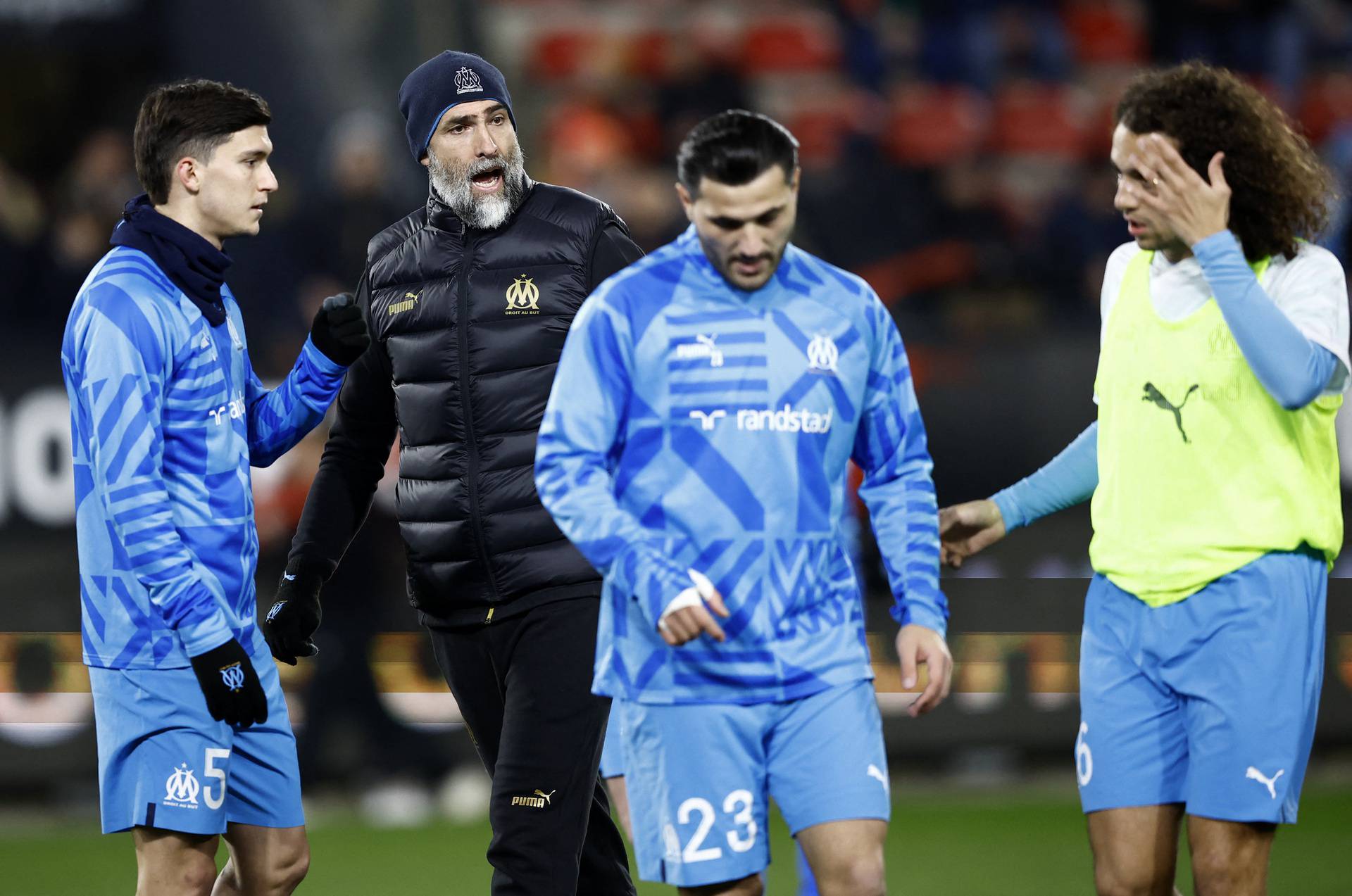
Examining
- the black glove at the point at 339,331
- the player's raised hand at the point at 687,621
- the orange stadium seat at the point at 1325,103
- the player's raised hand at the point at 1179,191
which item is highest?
the orange stadium seat at the point at 1325,103

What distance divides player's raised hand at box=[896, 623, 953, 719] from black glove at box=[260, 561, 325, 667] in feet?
6.21

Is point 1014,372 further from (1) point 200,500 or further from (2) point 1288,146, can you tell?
(1) point 200,500

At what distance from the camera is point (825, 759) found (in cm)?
383

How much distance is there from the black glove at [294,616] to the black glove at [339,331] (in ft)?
2.08

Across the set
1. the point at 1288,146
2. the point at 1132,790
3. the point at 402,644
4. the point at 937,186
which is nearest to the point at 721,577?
the point at 1132,790

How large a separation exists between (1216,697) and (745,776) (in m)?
1.16

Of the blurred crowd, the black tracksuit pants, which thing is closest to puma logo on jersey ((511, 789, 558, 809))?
the black tracksuit pants

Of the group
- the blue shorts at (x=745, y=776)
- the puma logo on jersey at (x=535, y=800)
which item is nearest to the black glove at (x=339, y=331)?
the puma logo on jersey at (x=535, y=800)

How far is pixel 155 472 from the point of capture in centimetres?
429

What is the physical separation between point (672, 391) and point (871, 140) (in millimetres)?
8567

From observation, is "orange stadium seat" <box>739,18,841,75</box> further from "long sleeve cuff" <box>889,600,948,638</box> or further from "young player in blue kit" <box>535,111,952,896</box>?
"long sleeve cuff" <box>889,600,948,638</box>

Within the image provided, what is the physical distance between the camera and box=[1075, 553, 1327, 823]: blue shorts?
164 inches

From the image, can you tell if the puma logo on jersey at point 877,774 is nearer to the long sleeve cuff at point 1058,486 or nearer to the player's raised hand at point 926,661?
the player's raised hand at point 926,661

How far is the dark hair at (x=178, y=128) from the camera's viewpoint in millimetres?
4621
